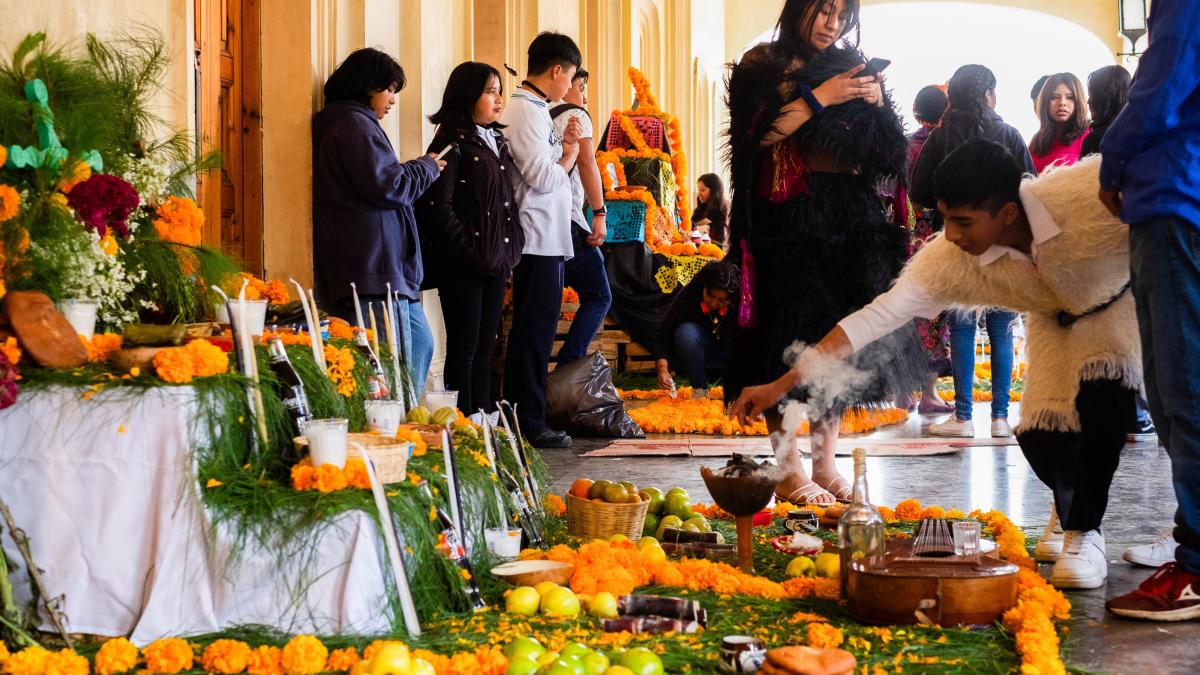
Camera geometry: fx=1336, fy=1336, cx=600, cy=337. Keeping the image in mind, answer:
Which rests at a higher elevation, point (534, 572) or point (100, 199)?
point (100, 199)

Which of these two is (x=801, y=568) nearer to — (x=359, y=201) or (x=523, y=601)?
(x=523, y=601)

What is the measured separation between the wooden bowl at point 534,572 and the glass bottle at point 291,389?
24.6 inches

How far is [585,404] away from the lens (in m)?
7.72

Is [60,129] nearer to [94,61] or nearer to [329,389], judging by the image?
[94,61]

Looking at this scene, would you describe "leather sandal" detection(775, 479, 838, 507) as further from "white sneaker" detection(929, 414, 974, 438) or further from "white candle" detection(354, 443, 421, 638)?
"white sneaker" detection(929, 414, 974, 438)

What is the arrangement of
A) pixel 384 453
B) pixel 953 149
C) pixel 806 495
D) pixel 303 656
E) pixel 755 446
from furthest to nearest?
pixel 755 446 → pixel 953 149 → pixel 806 495 → pixel 384 453 → pixel 303 656

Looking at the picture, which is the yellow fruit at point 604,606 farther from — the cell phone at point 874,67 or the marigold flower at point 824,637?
the cell phone at point 874,67

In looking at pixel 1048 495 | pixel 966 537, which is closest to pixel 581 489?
pixel 966 537

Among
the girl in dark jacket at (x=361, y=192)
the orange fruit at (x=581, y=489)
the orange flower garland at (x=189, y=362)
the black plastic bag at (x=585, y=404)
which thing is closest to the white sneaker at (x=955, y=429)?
the black plastic bag at (x=585, y=404)

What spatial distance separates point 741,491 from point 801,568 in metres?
0.34

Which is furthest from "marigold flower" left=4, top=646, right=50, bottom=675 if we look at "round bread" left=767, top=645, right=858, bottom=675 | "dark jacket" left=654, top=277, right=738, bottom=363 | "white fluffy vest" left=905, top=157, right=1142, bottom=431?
"dark jacket" left=654, top=277, right=738, bottom=363

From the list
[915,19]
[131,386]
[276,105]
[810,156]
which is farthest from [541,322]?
[915,19]

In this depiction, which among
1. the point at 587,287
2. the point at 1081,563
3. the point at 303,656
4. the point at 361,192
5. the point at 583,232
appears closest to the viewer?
the point at 303,656

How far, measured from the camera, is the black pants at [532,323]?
23.1ft
